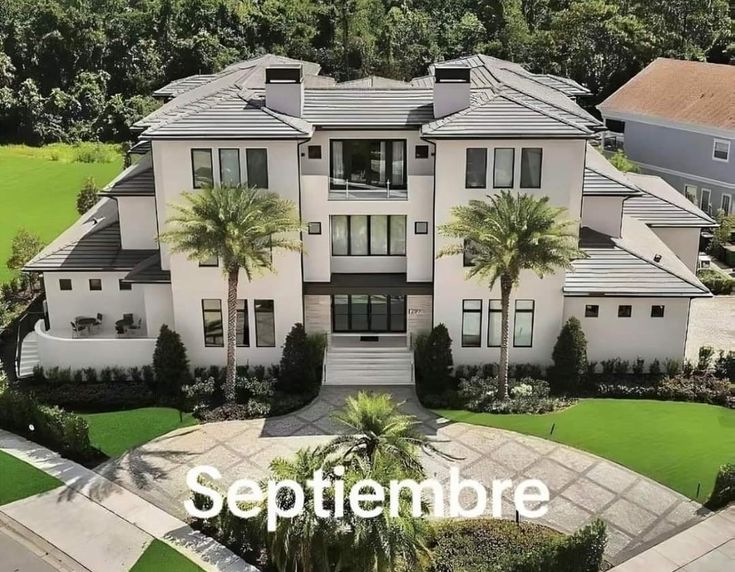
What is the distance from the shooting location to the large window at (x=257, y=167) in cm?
2858

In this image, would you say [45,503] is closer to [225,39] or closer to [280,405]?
[280,405]

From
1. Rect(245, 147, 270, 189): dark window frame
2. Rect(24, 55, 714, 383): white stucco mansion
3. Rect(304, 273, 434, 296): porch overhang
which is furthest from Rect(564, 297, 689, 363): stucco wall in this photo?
Rect(245, 147, 270, 189): dark window frame

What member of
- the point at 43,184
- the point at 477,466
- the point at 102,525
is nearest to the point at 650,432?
the point at 477,466

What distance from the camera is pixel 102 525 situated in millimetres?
22172

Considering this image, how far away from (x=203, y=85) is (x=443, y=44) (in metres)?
45.8

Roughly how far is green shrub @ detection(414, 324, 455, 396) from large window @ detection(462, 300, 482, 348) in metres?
1.04

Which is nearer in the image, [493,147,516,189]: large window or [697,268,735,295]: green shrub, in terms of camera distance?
[493,147,516,189]: large window

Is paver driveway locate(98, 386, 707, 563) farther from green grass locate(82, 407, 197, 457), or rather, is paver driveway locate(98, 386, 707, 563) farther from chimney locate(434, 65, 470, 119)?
chimney locate(434, 65, 470, 119)

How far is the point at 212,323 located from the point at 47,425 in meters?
6.58

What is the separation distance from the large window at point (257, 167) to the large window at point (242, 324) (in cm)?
421

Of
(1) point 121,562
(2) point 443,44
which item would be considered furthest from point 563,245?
(2) point 443,44

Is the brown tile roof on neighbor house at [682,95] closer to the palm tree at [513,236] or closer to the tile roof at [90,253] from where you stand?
the palm tree at [513,236]

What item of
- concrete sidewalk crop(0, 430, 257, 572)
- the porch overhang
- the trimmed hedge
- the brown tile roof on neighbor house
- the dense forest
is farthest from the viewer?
the dense forest

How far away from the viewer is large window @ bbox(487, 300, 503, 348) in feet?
98.4
